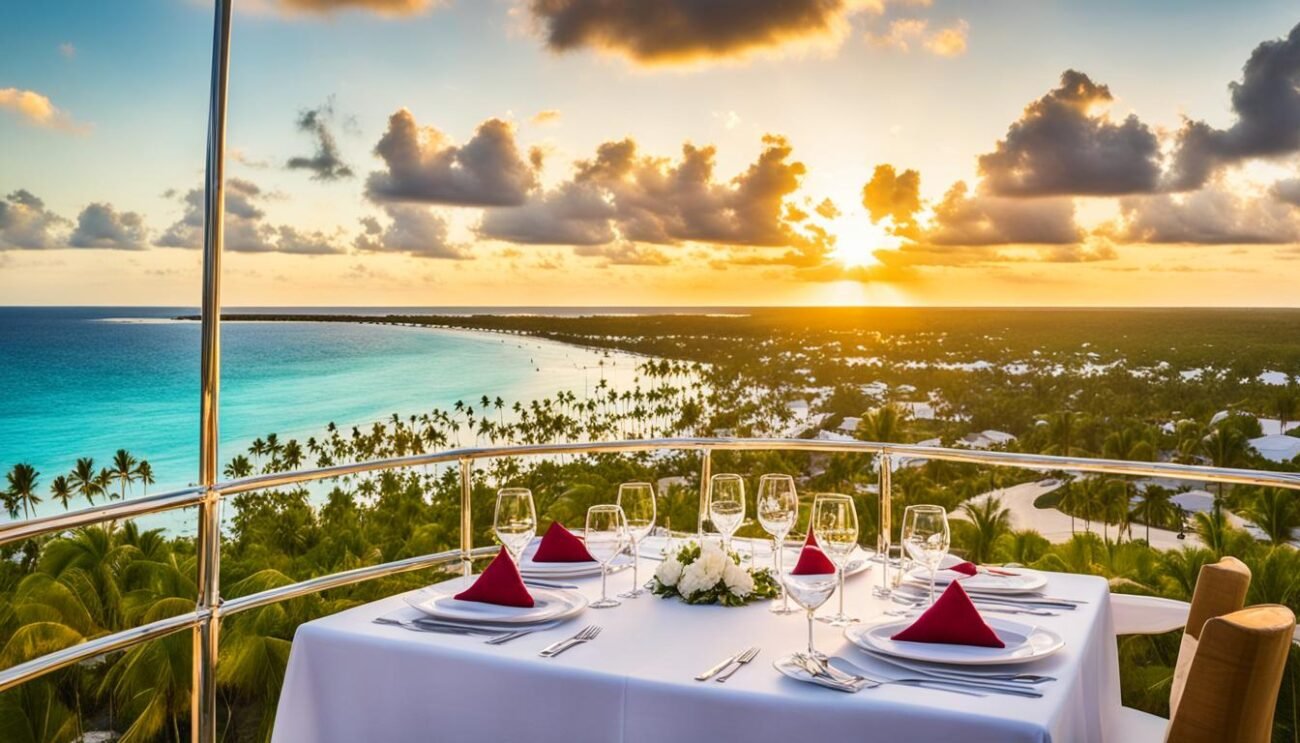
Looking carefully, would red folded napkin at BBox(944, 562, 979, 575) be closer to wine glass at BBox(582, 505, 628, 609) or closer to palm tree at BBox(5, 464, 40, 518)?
wine glass at BBox(582, 505, 628, 609)

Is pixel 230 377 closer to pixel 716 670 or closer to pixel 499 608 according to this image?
pixel 499 608

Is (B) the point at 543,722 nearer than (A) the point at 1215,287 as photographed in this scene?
Yes

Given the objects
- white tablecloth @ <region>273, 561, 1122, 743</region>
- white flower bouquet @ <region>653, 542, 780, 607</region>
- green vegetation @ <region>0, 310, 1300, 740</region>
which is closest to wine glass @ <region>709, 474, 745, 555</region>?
white flower bouquet @ <region>653, 542, 780, 607</region>

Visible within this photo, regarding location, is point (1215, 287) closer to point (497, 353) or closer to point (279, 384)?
point (497, 353)

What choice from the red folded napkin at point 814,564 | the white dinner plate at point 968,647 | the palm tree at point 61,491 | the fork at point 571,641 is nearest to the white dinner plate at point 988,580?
the white dinner plate at point 968,647

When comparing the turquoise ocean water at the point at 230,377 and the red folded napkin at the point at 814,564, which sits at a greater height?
the red folded napkin at the point at 814,564

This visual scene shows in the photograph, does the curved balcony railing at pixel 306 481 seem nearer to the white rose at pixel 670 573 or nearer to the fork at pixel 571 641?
the white rose at pixel 670 573

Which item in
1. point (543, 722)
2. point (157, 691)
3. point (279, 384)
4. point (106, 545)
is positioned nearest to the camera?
point (543, 722)

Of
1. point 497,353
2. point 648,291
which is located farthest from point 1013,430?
point 497,353
